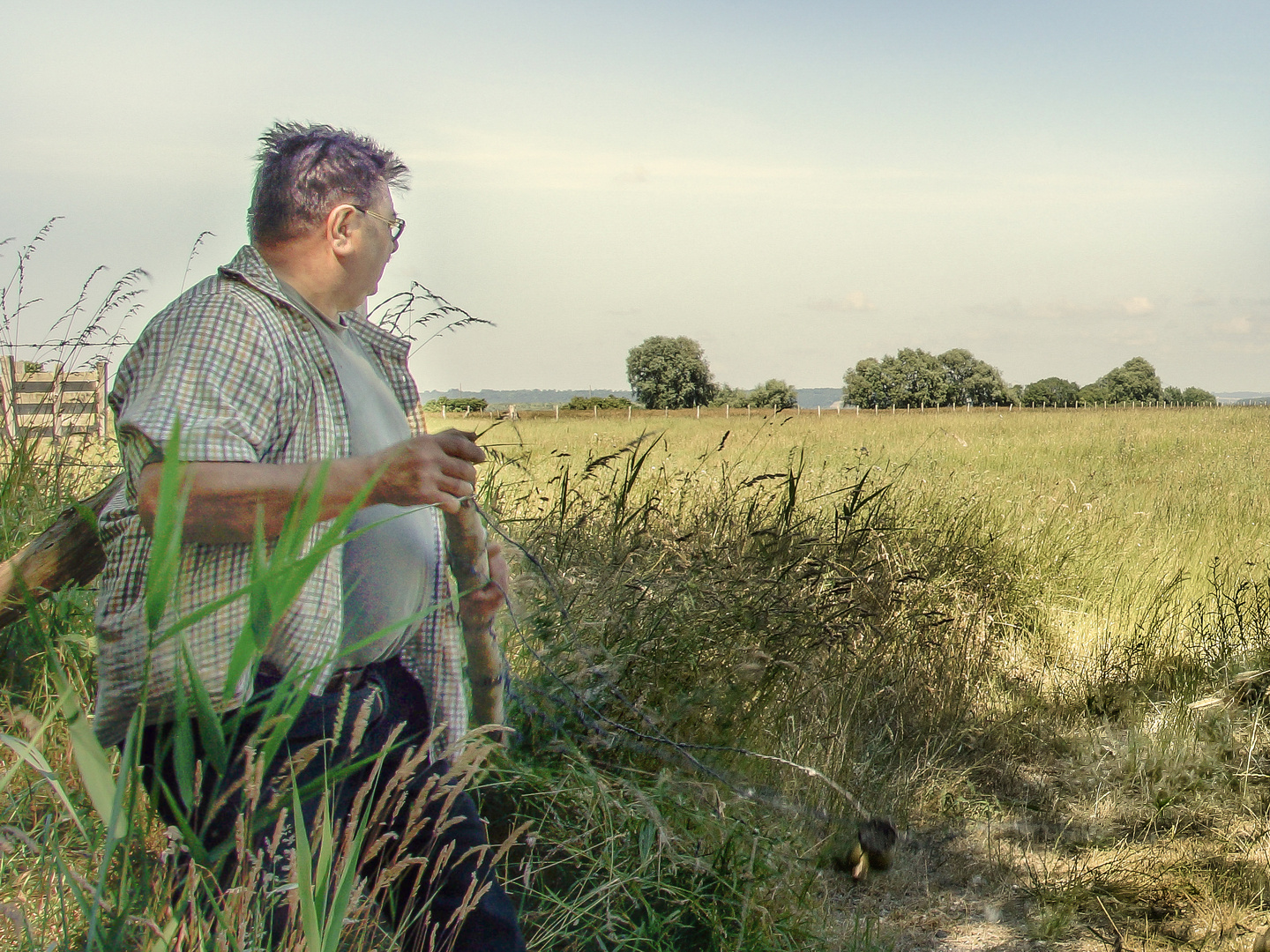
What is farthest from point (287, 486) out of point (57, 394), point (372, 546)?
point (57, 394)

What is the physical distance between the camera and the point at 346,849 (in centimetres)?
111

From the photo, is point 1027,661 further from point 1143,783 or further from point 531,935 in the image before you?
point 531,935

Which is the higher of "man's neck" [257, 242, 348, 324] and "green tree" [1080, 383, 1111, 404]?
"green tree" [1080, 383, 1111, 404]

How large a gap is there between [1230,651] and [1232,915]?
6.32ft

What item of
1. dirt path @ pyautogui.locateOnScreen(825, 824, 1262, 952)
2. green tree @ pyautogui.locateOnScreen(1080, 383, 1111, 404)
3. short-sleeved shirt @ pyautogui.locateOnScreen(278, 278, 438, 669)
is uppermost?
green tree @ pyautogui.locateOnScreen(1080, 383, 1111, 404)

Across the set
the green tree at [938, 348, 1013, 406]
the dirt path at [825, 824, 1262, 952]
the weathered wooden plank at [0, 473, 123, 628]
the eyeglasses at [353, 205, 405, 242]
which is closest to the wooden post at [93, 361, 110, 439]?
the weathered wooden plank at [0, 473, 123, 628]

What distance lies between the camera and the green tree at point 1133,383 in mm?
111812

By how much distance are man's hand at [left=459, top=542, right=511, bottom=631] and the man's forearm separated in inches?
27.1

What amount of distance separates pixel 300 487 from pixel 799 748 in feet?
7.65

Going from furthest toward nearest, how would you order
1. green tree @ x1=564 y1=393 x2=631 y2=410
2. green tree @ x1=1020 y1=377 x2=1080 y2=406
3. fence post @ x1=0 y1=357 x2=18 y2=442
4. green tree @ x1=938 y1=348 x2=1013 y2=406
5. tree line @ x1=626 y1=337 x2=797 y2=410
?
1. green tree @ x1=1020 y1=377 x2=1080 y2=406
2. green tree @ x1=938 y1=348 x2=1013 y2=406
3. tree line @ x1=626 y1=337 x2=797 y2=410
4. green tree @ x1=564 y1=393 x2=631 y2=410
5. fence post @ x1=0 y1=357 x2=18 y2=442

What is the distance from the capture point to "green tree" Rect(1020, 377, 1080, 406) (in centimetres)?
12150

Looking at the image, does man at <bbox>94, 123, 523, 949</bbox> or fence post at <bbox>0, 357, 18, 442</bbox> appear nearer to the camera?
man at <bbox>94, 123, 523, 949</bbox>

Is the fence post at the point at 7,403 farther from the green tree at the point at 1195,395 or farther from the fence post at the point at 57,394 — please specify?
the green tree at the point at 1195,395

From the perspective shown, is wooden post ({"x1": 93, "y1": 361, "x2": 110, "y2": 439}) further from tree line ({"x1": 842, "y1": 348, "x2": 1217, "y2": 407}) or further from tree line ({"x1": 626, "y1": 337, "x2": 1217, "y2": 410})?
tree line ({"x1": 842, "y1": 348, "x2": 1217, "y2": 407})
